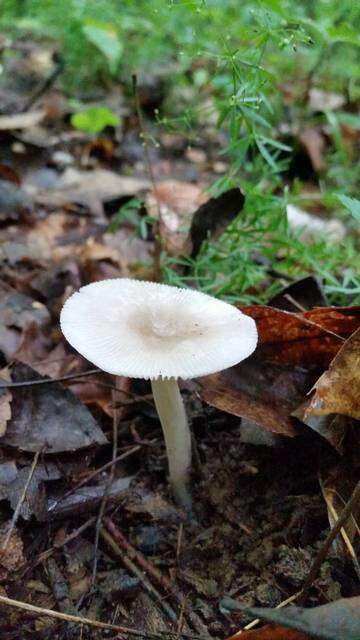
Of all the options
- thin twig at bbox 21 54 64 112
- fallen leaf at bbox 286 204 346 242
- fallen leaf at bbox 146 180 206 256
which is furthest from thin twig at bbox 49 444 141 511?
thin twig at bbox 21 54 64 112

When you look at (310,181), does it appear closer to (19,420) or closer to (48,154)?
(48,154)

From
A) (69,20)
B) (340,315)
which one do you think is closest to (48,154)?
(69,20)

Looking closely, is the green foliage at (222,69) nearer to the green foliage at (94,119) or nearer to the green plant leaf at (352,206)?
the green foliage at (94,119)

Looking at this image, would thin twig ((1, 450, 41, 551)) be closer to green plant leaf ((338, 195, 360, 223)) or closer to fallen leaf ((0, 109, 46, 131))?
green plant leaf ((338, 195, 360, 223))

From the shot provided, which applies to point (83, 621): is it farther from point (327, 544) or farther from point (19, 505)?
point (327, 544)

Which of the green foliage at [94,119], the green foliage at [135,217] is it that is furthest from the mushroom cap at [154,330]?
the green foliage at [94,119]

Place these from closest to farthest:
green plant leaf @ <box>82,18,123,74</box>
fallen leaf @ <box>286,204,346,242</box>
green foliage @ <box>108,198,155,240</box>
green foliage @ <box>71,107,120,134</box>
Result: green foliage @ <box>108,198,155,240</box>
fallen leaf @ <box>286,204,346,242</box>
green foliage @ <box>71,107,120,134</box>
green plant leaf @ <box>82,18,123,74</box>
